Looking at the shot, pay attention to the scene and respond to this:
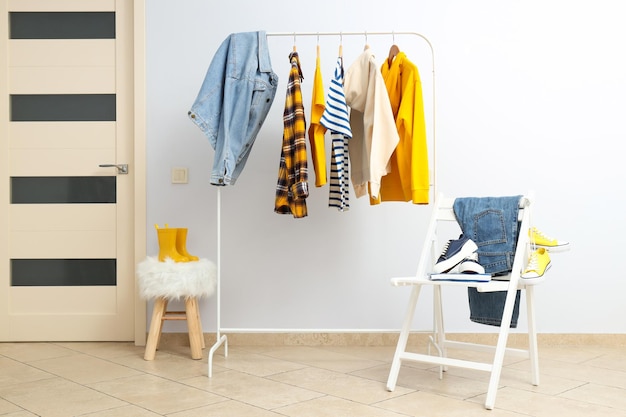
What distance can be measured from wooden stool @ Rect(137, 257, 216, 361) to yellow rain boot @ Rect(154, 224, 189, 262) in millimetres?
41

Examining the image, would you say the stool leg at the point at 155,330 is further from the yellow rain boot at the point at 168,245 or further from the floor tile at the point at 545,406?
the floor tile at the point at 545,406

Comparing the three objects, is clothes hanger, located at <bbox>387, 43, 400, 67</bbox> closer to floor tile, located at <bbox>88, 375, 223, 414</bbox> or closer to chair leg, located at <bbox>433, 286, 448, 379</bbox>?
chair leg, located at <bbox>433, 286, 448, 379</bbox>

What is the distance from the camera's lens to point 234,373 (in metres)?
3.08

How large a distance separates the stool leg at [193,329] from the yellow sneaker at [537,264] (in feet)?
5.40

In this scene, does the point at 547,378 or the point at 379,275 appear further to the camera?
the point at 379,275

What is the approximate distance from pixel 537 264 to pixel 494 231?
223 mm

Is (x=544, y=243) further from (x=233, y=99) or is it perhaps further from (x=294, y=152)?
(x=233, y=99)

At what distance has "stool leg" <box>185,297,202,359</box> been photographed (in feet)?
11.1

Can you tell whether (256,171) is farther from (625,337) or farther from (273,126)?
(625,337)

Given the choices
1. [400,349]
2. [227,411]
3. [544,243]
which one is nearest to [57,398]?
[227,411]

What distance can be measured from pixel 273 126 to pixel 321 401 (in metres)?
1.70

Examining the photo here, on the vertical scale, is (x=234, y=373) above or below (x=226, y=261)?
below

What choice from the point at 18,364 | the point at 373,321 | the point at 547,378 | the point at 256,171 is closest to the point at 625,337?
the point at 547,378

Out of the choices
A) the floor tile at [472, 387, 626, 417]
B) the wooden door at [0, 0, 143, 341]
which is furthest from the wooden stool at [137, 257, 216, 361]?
the floor tile at [472, 387, 626, 417]
